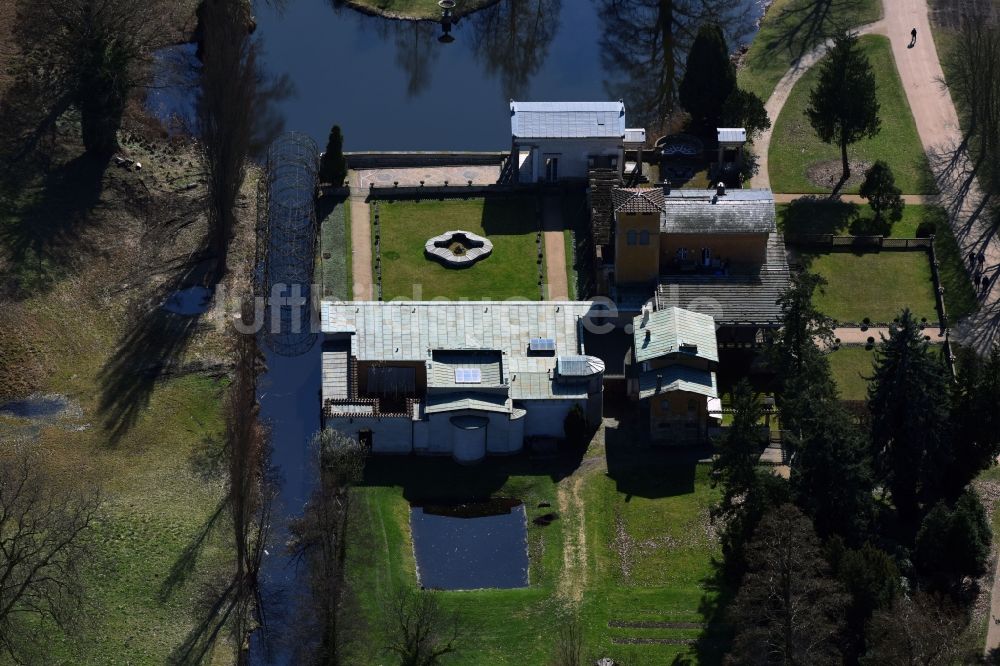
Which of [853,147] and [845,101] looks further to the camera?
[853,147]

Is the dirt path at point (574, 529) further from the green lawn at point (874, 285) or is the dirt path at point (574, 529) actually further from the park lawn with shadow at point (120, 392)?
the green lawn at point (874, 285)

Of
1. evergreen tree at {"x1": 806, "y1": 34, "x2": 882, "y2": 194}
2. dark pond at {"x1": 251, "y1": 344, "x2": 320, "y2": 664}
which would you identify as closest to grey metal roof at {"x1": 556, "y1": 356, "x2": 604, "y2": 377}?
dark pond at {"x1": 251, "y1": 344, "x2": 320, "y2": 664}

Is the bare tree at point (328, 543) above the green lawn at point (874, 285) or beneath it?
beneath

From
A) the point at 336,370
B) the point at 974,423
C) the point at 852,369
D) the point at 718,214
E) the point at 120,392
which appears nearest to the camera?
the point at 974,423

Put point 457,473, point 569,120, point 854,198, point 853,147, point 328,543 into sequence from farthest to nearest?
point 853,147
point 854,198
point 569,120
point 457,473
point 328,543

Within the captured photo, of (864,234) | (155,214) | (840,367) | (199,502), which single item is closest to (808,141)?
(864,234)

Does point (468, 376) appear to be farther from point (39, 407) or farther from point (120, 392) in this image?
point (39, 407)

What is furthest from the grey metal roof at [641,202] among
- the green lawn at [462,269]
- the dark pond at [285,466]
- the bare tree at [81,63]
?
the bare tree at [81,63]

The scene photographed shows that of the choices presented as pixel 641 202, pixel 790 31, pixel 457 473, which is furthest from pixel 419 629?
pixel 790 31
